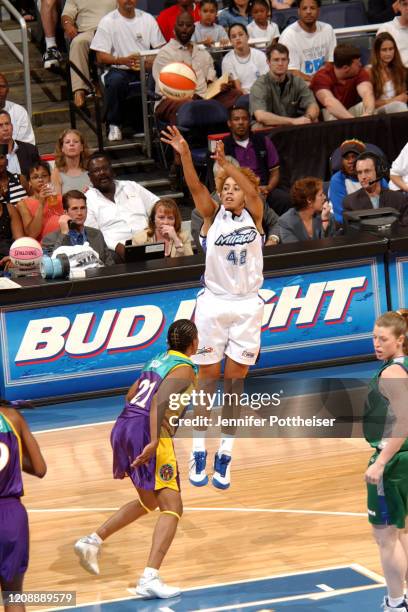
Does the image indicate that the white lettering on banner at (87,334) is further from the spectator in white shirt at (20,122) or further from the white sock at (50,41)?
the white sock at (50,41)

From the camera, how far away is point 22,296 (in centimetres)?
1037

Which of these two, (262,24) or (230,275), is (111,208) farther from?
(262,24)

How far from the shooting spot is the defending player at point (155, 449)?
7027 mm

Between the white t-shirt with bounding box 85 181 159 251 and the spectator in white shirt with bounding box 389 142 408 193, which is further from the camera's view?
the spectator in white shirt with bounding box 389 142 408 193

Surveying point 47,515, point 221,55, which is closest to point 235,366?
point 47,515

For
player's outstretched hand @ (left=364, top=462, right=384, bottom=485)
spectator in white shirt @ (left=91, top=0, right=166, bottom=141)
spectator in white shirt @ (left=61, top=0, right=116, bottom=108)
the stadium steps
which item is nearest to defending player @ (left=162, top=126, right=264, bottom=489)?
player's outstretched hand @ (left=364, top=462, right=384, bottom=485)

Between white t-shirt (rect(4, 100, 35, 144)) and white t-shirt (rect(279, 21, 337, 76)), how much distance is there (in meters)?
3.22

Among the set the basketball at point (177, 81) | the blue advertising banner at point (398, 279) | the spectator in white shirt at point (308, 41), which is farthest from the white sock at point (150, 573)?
the spectator in white shirt at point (308, 41)

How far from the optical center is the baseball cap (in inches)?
487

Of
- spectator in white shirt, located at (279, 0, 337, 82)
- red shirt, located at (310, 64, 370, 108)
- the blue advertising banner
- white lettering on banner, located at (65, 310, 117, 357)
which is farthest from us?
spectator in white shirt, located at (279, 0, 337, 82)

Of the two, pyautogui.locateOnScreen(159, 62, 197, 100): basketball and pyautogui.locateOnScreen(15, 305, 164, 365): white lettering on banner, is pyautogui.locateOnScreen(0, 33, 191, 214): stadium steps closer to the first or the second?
pyautogui.locateOnScreen(159, 62, 197, 100): basketball

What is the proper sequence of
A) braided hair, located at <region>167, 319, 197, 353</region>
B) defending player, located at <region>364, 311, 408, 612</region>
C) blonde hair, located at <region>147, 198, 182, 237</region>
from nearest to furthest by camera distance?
defending player, located at <region>364, 311, 408, 612</region> → braided hair, located at <region>167, 319, 197, 353</region> → blonde hair, located at <region>147, 198, 182, 237</region>

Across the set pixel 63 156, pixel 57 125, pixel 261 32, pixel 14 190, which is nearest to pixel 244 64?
pixel 261 32

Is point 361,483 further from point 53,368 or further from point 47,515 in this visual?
point 53,368
